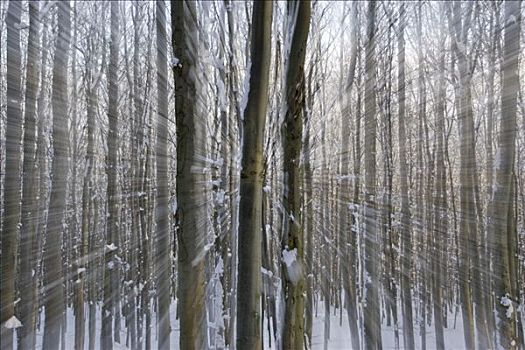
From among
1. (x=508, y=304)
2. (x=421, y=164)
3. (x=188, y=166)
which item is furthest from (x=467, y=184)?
(x=188, y=166)

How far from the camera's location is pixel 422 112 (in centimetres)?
1599

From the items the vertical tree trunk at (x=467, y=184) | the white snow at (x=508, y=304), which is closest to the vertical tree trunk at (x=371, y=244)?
the vertical tree trunk at (x=467, y=184)

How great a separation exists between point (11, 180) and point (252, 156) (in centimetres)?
619

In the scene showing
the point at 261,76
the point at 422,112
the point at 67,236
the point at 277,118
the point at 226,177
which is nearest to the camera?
the point at 261,76

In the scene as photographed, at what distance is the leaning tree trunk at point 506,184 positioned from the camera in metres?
6.79

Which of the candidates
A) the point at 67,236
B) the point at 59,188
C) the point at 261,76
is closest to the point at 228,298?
the point at 59,188

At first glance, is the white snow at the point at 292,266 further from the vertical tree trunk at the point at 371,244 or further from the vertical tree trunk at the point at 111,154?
the vertical tree trunk at the point at 111,154

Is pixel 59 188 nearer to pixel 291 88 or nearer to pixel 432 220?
pixel 291 88

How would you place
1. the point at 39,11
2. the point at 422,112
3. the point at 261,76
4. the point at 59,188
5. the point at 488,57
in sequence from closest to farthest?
the point at 261,76
the point at 39,11
the point at 59,188
the point at 488,57
the point at 422,112

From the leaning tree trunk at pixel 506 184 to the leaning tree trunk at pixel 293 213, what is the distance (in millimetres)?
3861

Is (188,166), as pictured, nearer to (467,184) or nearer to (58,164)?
(58,164)

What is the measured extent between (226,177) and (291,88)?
154 inches

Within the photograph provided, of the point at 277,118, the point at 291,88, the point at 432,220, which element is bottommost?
the point at 432,220

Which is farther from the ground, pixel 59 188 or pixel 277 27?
pixel 277 27
